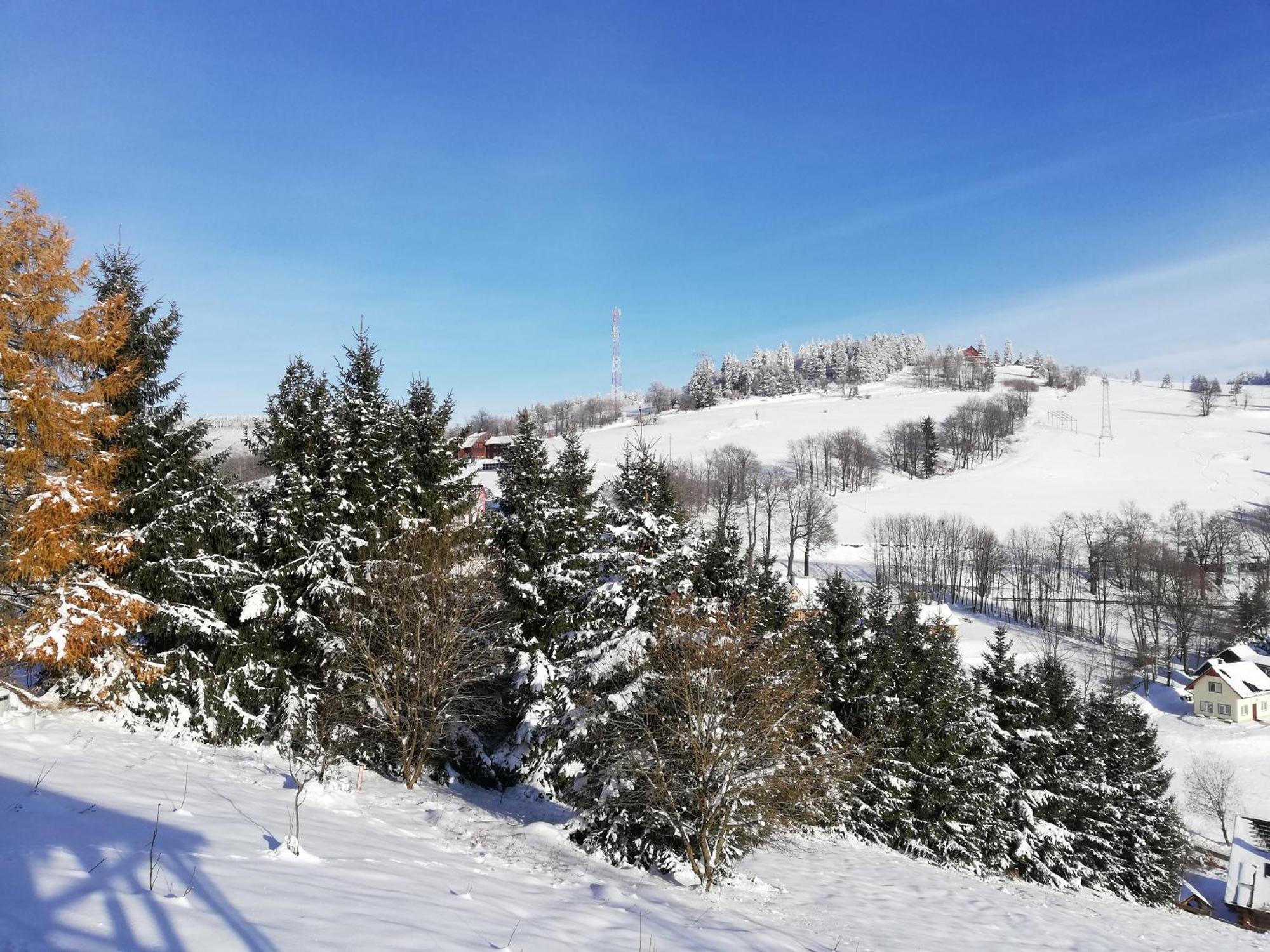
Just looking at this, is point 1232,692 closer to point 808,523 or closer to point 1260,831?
point 1260,831

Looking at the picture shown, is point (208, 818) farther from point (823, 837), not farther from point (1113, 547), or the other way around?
point (1113, 547)

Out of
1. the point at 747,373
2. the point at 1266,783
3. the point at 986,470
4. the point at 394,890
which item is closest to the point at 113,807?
the point at 394,890

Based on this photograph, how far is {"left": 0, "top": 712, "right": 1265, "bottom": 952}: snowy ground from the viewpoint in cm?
500

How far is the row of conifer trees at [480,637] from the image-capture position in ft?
43.2

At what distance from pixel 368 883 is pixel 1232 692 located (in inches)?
2779

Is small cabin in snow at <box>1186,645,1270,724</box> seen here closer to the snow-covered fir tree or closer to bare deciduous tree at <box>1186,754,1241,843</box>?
bare deciduous tree at <box>1186,754,1241,843</box>

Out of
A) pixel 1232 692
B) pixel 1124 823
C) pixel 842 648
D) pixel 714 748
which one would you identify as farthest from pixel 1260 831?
pixel 714 748

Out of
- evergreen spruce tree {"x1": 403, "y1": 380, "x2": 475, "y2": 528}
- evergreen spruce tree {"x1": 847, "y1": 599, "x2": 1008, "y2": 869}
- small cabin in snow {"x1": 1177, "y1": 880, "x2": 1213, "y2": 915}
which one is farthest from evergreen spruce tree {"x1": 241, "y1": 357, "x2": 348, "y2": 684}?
small cabin in snow {"x1": 1177, "y1": 880, "x2": 1213, "y2": 915}

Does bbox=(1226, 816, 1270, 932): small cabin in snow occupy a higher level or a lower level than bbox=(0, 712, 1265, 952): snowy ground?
lower

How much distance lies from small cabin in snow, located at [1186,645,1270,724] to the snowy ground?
4630cm

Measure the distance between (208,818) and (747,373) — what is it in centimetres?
19646

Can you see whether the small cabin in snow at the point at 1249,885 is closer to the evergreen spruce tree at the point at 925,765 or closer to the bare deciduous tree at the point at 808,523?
the evergreen spruce tree at the point at 925,765

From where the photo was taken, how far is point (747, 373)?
197m

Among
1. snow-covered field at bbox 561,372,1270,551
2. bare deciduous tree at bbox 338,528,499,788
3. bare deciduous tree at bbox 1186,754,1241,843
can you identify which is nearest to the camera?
bare deciduous tree at bbox 338,528,499,788
